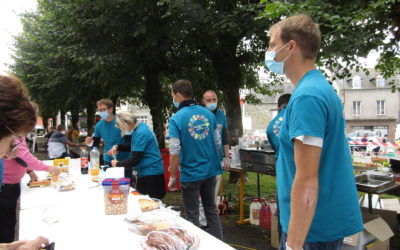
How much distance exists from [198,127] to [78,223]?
1.65 m

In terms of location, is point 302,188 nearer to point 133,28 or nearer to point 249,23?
point 249,23

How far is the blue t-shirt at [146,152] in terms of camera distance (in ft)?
11.7

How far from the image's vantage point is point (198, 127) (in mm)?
3404

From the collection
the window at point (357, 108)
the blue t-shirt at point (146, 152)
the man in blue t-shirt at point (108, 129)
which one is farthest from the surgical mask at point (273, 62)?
the window at point (357, 108)

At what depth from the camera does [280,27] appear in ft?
5.05

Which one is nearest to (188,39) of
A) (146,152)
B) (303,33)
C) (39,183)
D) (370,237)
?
(146,152)

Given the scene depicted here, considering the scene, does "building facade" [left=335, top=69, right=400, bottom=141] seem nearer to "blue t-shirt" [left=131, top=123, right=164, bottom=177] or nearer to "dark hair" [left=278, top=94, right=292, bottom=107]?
"dark hair" [left=278, top=94, right=292, bottom=107]

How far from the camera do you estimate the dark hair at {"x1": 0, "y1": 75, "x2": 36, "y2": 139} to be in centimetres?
117

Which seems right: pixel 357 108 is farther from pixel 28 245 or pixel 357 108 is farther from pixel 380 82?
pixel 28 245

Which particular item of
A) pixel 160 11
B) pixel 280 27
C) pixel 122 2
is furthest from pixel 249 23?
pixel 280 27

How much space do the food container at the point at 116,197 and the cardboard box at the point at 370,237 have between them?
7.49 ft

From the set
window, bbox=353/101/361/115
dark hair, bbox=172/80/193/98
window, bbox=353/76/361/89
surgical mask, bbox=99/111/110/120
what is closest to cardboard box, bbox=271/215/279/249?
dark hair, bbox=172/80/193/98

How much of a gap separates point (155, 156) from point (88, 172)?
1223 mm

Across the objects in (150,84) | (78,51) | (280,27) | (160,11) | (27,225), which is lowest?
(27,225)
